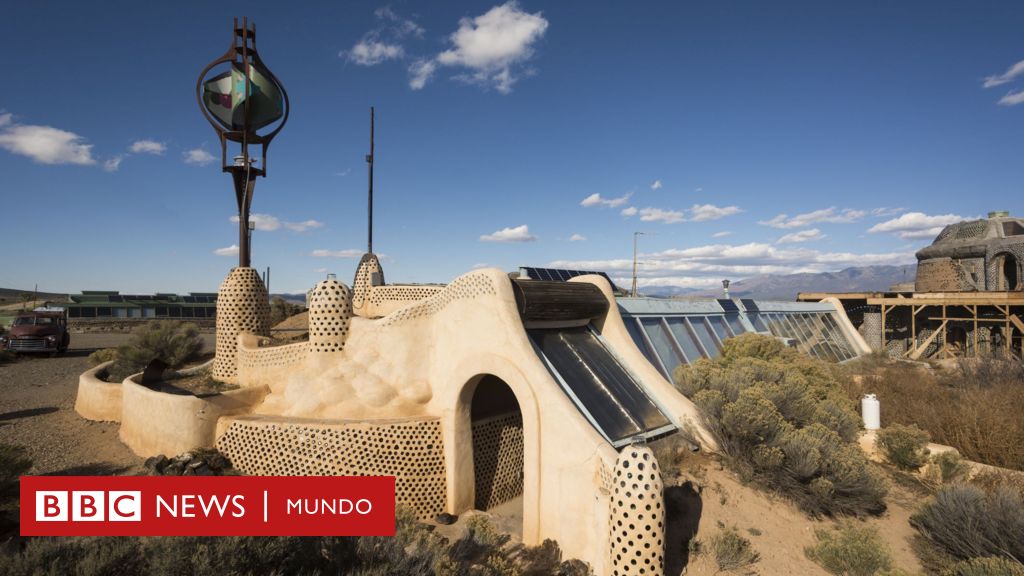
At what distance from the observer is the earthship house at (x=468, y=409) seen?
26.0ft

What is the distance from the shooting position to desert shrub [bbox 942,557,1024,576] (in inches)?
230

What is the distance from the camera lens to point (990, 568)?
6016mm

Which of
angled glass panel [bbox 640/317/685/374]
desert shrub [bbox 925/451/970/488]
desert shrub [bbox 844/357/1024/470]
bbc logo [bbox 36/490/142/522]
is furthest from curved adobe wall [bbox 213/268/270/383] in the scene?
desert shrub [bbox 844/357/1024/470]

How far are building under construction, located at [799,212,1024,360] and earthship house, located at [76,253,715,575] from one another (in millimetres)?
20731

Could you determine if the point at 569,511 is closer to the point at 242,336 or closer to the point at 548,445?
the point at 548,445

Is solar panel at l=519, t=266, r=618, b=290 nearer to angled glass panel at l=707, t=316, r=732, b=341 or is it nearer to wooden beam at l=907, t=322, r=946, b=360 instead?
angled glass panel at l=707, t=316, r=732, b=341

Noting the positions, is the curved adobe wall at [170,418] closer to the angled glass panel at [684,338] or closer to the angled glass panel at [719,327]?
the angled glass panel at [684,338]

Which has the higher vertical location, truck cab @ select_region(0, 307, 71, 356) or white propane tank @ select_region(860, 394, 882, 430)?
truck cab @ select_region(0, 307, 71, 356)

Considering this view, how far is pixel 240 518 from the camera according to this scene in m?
5.76

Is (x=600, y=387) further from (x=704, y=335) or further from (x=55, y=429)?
(x=55, y=429)

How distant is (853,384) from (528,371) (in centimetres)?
1246

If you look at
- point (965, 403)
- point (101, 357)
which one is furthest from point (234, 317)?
point (965, 403)

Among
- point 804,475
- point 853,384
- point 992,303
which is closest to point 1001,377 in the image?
point 853,384

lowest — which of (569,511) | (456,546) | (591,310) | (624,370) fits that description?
(456,546)
